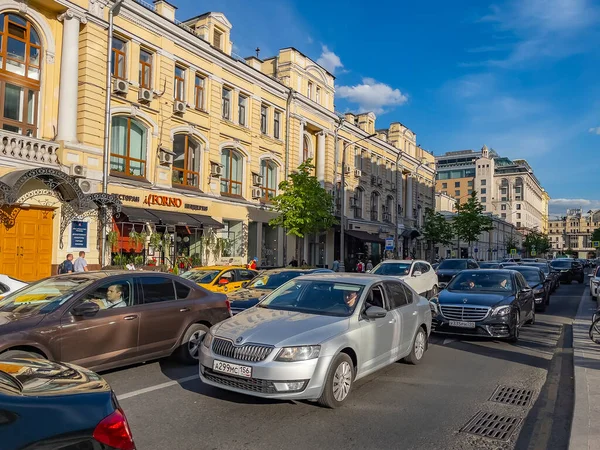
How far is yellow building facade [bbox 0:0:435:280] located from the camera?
704 inches

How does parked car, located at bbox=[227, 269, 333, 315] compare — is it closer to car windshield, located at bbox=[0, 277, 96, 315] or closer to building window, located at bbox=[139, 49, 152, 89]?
car windshield, located at bbox=[0, 277, 96, 315]

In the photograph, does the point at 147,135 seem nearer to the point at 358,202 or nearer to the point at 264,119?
the point at 264,119

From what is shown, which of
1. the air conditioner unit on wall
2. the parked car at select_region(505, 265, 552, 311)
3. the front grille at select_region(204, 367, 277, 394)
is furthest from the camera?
the air conditioner unit on wall

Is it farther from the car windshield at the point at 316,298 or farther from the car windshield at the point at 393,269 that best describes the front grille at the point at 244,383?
the car windshield at the point at 393,269

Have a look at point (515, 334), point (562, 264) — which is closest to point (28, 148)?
point (515, 334)

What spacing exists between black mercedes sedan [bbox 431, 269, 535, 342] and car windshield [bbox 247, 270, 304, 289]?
3464 mm

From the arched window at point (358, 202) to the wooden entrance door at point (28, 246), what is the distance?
1057 inches

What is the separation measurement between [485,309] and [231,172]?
20.2 metres

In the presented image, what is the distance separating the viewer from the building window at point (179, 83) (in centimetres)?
2428

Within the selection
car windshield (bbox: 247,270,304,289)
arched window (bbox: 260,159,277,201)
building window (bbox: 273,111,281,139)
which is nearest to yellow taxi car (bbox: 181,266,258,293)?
car windshield (bbox: 247,270,304,289)

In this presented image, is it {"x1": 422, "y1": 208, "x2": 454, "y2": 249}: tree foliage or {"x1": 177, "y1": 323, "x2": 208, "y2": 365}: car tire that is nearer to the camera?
{"x1": 177, "y1": 323, "x2": 208, "y2": 365}: car tire

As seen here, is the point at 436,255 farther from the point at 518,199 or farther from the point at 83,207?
the point at 518,199

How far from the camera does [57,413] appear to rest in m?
2.38

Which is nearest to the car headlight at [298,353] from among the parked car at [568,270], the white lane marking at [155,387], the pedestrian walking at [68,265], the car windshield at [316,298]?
the car windshield at [316,298]
